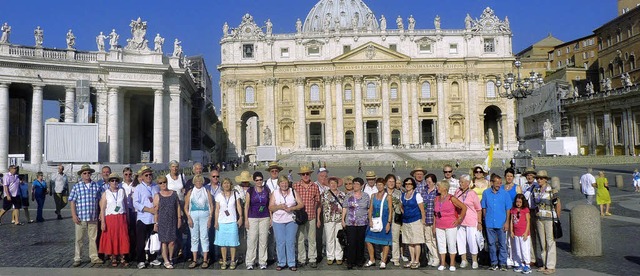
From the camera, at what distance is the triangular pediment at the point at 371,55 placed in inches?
2333

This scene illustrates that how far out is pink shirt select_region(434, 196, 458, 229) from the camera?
8.01 meters

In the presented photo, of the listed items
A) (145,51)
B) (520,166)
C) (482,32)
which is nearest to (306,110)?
(482,32)

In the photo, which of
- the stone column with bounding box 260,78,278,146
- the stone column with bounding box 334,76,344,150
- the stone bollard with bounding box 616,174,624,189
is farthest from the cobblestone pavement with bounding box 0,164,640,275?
the stone column with bounding box 334,76,344,150

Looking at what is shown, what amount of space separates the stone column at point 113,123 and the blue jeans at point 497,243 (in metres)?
27.1

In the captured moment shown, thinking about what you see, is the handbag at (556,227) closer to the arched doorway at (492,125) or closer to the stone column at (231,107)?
the stone column at (231,107)

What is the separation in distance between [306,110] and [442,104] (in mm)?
16123

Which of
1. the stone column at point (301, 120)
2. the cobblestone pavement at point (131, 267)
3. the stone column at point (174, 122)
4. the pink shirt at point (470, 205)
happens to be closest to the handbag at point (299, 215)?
the cobblestone pavement at point (131, 267)

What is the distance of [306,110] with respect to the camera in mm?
61094

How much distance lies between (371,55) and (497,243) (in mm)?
52811

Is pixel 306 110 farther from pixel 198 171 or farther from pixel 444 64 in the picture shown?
pixel 198 171

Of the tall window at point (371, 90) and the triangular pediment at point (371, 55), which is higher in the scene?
the triangular pediment at point (371, 55)

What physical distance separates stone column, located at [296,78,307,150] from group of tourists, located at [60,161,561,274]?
5105cm

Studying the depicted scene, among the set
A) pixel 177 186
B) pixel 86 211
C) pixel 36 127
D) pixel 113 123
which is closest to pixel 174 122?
pixel 113 123

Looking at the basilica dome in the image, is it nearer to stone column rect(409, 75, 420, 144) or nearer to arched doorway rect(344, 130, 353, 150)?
stone column rect(409, 75, 420, 144)
